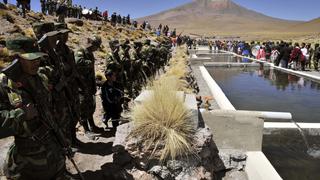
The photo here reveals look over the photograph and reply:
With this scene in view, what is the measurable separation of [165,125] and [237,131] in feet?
5.44

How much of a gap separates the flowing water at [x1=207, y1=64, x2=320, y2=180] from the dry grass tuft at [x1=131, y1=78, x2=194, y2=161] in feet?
6.85

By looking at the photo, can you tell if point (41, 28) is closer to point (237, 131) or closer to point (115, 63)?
point (115, 63)

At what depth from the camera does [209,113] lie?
554 centimetres

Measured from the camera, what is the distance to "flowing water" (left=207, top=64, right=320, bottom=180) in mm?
5866

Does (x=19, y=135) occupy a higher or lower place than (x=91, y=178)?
higher

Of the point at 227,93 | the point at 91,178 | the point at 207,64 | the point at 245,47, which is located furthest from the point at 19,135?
the point at 245,47

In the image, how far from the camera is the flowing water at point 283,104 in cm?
587

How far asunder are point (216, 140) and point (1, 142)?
3.43m

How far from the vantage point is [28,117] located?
2963 mm

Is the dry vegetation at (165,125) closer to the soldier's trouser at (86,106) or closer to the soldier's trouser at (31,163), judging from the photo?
the soldier's trouser at (31,163)

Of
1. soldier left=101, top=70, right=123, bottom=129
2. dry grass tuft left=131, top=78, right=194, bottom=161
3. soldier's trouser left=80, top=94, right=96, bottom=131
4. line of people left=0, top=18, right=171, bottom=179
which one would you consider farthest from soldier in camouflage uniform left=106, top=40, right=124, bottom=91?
dry grass tuft left=131, top=78, right=194, bottom=161

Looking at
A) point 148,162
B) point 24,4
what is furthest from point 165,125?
point 24,4

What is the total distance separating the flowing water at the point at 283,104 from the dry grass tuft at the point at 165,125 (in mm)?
2087

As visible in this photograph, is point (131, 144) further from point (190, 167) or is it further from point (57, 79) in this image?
point (57, 79)
